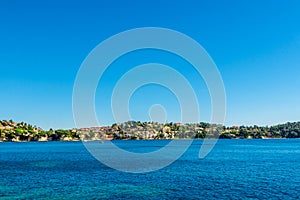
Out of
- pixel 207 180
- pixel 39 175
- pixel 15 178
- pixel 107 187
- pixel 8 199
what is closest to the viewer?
pixel 8 199

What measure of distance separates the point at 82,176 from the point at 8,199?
2687 centimetres

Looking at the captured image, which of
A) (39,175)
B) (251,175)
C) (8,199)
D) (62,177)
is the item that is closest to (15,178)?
(39,175)

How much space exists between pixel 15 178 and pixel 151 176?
1420 inches

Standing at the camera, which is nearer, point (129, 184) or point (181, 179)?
point (129, 184)

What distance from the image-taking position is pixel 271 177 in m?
71.9

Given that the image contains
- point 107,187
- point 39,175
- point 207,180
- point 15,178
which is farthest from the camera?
point 39,175

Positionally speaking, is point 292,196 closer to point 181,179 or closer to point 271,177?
point 271,177

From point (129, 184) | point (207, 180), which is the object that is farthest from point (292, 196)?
point (129, 184)

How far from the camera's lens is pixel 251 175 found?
75438 mm

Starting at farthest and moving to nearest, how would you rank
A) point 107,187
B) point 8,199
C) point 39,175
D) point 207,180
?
point 39,175 < point 207,180 < point 107,187 < point 8,199

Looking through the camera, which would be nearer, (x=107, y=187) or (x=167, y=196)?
(x=167, y=196)

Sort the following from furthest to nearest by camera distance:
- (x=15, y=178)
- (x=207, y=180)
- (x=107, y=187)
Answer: (x=15, y=178) → (x=207, y=180) → (x=107, y=187)

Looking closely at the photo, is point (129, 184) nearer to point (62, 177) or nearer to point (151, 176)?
point (151, 176)

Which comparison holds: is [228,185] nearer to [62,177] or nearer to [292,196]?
[292,196]
